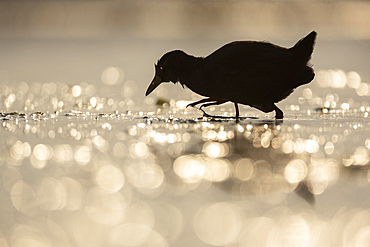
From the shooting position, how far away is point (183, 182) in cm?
179

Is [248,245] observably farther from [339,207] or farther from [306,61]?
[306,61]

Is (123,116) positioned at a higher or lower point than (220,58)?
lower

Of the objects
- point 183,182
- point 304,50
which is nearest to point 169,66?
point 304,50

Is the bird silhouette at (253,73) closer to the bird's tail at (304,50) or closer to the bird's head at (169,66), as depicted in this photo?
the bird's tail at (304,50)

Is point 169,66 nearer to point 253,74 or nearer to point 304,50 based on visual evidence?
point 253,74

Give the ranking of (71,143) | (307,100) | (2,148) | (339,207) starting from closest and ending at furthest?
(339,207)
(2,148)
(71,143)
(307,100)

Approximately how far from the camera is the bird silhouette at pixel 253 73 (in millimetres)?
4383

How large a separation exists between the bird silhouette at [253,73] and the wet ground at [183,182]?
0.42 meters

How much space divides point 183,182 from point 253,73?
110 inches

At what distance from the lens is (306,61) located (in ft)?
15.0

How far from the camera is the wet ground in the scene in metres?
1.22

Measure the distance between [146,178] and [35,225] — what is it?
65 centimetres

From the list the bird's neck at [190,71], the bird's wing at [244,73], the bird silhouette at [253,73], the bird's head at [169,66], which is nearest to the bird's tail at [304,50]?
the bird silhouette at [253,73]

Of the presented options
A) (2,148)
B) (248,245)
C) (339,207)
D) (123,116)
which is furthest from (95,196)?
(123,116)
